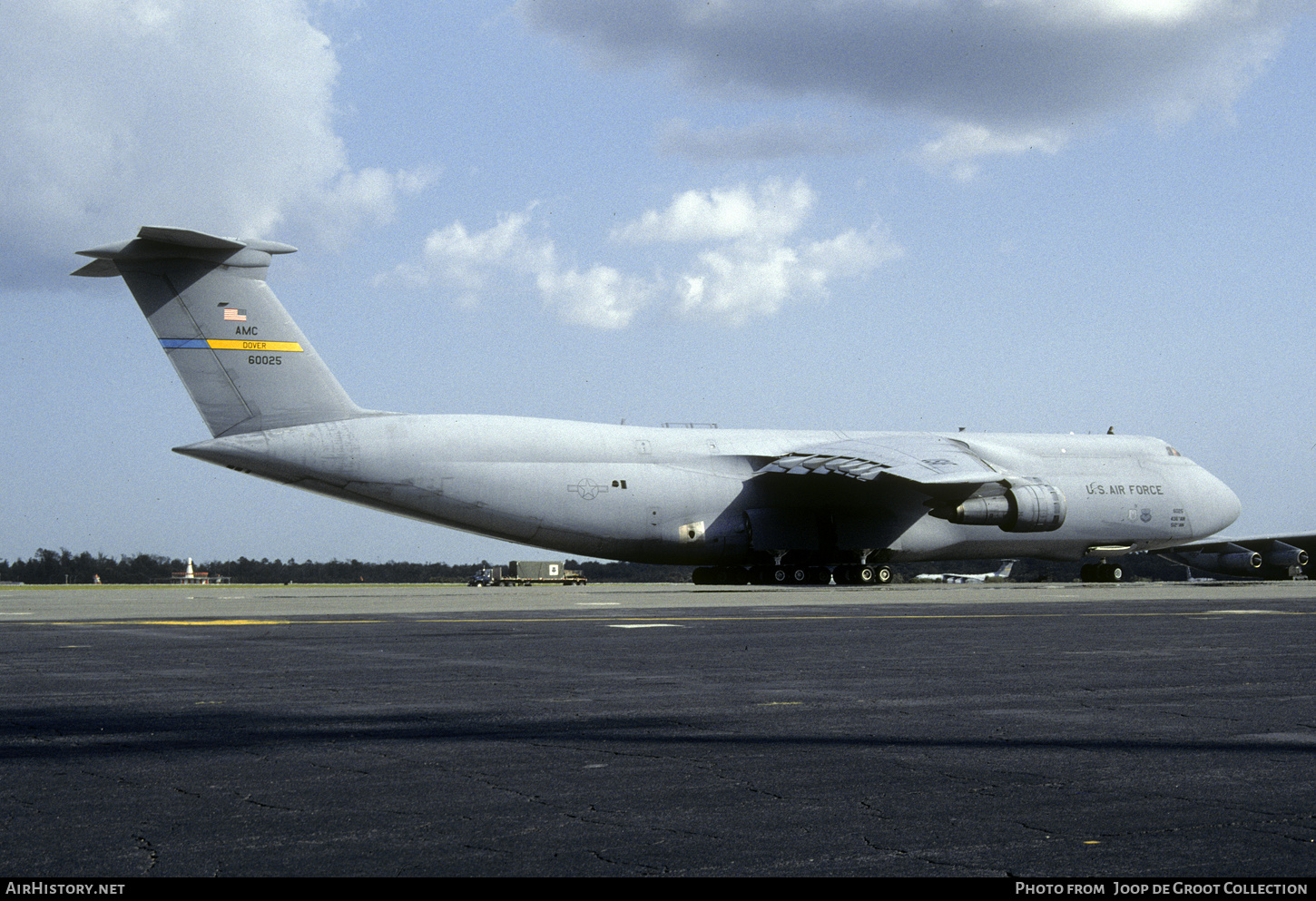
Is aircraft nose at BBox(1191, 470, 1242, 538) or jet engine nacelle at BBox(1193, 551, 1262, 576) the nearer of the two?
aircraft nose at BBox(1191, 470, 1242, 538)

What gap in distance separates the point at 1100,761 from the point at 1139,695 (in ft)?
9.94

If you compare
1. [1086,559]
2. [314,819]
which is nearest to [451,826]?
[314,819]

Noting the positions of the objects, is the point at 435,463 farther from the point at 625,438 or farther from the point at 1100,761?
the point at 1100,761

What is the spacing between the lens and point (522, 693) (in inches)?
354

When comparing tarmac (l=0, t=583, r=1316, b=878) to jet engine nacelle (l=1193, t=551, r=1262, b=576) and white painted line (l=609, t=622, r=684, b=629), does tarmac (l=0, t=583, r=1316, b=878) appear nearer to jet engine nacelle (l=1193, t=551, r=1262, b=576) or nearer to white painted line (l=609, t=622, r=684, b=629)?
white painted line (l=609, t=622, r=684, b=629)

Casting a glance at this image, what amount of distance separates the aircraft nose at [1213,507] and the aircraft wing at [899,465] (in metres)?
9.30

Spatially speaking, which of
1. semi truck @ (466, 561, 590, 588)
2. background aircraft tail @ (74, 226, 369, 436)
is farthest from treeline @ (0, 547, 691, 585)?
background aircraft tail @ (74, 226, 369, 436)

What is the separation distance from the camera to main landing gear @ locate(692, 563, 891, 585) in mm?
38906

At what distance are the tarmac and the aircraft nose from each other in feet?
105

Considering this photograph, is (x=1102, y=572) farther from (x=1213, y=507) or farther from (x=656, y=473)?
(x=656, y=473)

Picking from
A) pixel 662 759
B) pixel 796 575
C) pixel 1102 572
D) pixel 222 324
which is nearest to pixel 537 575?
pixel 796 575

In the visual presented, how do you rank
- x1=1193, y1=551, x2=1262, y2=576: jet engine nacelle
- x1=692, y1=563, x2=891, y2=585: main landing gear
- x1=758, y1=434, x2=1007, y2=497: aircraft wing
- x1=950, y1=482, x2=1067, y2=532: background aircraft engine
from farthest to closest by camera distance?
1. x1=1193, y1=551, x2=1262, y2=576: jet engine nacelle
2. x1=692, y1=563, x2=891, y2=585: main landing gear
3. x1=950, y1=482, x2=1067, y2=532: background aircraft engine
4. x1=758, y1=434, x2=1007, y2=497: aircraft wing

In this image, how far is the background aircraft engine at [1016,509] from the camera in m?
37.2

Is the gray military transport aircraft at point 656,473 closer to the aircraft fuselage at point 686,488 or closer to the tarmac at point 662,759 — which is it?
the aircraft fuselage at point 686,488
